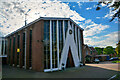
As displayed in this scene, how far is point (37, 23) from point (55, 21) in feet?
12.1

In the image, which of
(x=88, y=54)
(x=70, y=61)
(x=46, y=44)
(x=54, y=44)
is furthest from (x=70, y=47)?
(x=88, y=54)

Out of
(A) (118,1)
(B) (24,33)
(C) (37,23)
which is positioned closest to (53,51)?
(C) (37,23)

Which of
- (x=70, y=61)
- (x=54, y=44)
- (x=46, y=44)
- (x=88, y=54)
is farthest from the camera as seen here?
(x=88, y=54)

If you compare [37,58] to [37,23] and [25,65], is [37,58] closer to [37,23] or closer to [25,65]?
[25,65]

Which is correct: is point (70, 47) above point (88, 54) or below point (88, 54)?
above

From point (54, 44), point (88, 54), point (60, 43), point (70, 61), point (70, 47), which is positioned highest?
point (60, 43)

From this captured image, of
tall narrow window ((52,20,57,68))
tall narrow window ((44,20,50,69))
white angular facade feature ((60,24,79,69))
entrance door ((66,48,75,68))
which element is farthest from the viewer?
entrance door ((66,48,75,68))

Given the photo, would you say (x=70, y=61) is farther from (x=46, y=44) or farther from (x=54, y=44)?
(x=46, y=44)

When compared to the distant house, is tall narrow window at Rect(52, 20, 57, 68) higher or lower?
higher

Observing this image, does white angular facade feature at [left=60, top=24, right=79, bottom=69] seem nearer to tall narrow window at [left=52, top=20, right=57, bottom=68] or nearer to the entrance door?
the entrance door

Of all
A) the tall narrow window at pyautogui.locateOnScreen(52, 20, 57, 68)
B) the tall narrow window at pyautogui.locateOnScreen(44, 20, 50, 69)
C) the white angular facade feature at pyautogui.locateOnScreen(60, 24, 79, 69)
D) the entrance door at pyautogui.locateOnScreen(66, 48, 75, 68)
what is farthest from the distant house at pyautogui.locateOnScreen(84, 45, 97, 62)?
the tall narrow window at pyautogui.locateOnScreen(44, 20, 50, 69)

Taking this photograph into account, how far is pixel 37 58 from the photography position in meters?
18.1

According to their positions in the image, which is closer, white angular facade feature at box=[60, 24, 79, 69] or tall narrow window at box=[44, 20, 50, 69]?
tall narrow window at box=[44, 20, 50, 69]

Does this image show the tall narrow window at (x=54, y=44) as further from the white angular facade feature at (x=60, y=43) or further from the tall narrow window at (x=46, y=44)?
the tall narrow window at (x=46, y=44)
